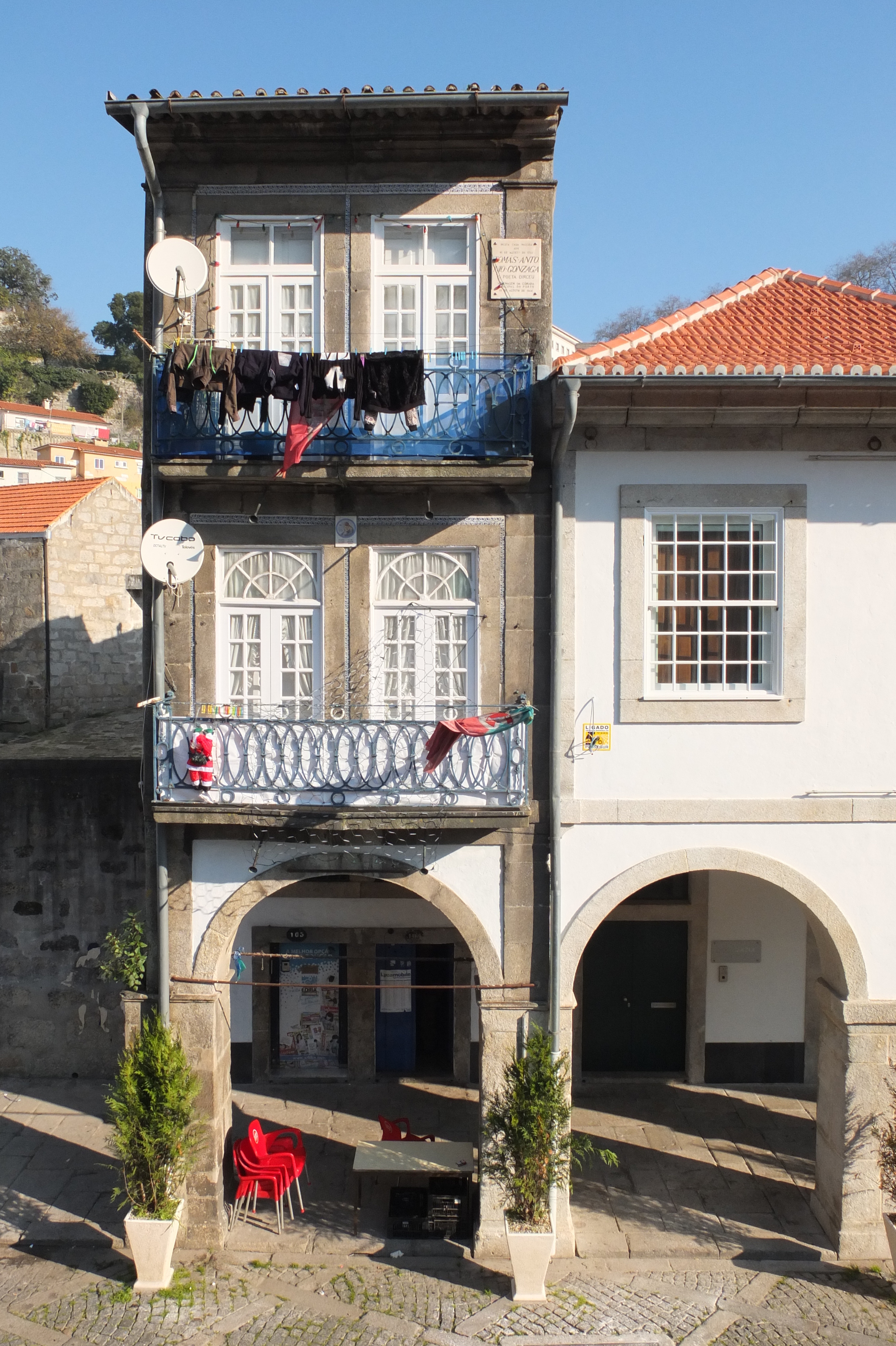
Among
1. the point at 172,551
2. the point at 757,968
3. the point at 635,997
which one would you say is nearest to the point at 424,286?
the point at 172,551

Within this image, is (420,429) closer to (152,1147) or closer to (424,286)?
(424,286)

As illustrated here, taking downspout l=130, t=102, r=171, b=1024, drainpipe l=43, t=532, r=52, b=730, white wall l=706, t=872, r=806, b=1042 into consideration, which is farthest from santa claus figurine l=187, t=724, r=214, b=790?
drainpipe l=43, t=532, r=52, b=730

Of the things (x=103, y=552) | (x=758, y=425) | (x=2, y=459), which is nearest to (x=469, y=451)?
(x=758, y=425)

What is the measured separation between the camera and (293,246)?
10.4 m

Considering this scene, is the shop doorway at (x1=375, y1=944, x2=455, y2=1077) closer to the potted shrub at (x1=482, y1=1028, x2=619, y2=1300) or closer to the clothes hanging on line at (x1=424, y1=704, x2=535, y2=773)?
the potted shrub at (x1=482, y1=1028, x2=619, y2=1300)

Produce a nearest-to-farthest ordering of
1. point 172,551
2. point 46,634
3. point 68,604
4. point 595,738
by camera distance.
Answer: point 172,551 → point 595,738 → point 46,634 → point 68,604

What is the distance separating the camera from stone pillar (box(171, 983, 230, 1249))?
10.3 m

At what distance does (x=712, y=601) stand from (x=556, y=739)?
2.03 metres

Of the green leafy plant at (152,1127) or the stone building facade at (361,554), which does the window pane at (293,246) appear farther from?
the green leafy plant at (152,1127)

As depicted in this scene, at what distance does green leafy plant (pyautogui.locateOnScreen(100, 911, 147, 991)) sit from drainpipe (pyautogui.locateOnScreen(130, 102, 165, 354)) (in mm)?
5590

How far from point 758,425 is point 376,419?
362 centimetres

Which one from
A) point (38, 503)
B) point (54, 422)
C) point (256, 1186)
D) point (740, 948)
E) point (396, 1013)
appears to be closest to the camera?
point (256, 1186)

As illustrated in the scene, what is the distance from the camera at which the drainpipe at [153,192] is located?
380 inches

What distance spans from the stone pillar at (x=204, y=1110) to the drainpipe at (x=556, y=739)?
10.8ft
